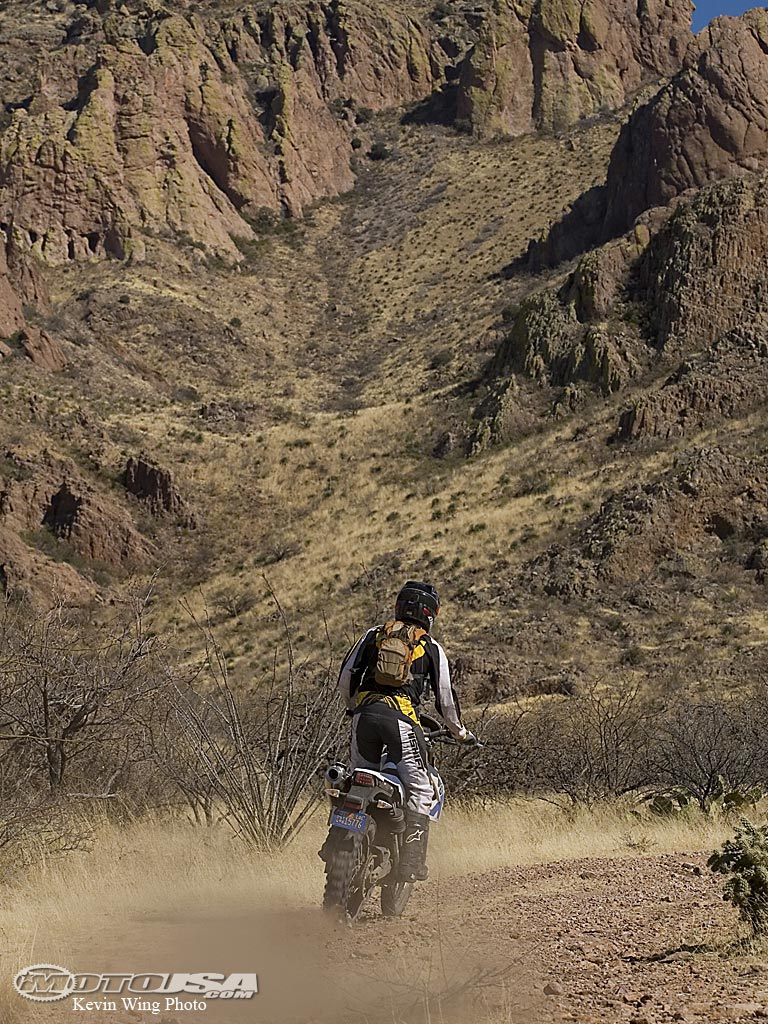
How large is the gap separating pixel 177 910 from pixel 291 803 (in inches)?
87.9

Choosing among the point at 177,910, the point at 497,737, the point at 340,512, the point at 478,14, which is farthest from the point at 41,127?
the point at 177,910

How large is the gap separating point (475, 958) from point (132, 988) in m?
1.36

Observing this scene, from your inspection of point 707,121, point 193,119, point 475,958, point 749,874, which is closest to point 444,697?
point 475,958

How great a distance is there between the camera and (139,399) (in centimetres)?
4441

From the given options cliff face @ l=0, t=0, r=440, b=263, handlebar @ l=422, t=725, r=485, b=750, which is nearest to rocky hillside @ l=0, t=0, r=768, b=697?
cliff face @ l=0, t=0, r=440, b=263

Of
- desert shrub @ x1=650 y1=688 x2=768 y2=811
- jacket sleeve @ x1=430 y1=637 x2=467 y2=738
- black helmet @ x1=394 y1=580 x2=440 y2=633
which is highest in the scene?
black helmet @ x1=394 y1=580 x2=440 y2=633

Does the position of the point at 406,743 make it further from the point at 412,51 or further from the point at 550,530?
the point at 412,51

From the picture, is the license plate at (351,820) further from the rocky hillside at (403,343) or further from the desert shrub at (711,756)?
the rocky hillside at (403,343)

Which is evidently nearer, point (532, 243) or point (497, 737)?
point (497, 737)

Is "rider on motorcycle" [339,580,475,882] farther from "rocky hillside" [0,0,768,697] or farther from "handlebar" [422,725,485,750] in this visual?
"rocky hillside" [0,0,768,697]

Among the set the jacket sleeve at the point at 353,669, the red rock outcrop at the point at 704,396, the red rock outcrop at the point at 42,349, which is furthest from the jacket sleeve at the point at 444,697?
the red rock outcrop at the point at 42,349

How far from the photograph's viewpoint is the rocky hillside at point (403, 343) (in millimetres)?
25812

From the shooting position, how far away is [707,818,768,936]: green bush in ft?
16.1

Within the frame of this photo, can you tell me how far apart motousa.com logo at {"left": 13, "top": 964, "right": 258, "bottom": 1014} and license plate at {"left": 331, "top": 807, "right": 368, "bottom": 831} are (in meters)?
1.03
